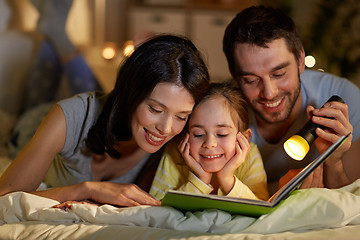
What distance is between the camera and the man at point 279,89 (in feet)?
5.36

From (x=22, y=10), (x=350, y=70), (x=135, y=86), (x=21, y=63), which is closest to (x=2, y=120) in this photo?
(x=21, y=63)

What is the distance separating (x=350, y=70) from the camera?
3541 millimetres

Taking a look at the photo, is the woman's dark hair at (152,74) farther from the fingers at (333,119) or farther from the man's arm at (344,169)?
the man's arm at (344,169)

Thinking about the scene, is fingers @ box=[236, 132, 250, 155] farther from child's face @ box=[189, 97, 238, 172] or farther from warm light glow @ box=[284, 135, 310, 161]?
warm light glow @ box=[284, 135, 310, 161]

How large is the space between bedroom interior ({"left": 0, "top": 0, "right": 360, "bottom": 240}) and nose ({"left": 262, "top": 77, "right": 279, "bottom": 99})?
0.27 metres

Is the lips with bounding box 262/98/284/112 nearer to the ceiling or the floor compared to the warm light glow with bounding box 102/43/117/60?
nearer to the floor

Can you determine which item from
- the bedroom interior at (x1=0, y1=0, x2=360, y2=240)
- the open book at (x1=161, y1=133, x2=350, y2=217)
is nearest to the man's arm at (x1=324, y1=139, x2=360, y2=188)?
the bedroom interior at (x1=0, y1=0, x2=360, y2=240)

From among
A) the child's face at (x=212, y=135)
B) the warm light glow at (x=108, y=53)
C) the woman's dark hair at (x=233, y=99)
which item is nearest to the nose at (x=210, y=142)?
the child's face at (x=212, y=135)

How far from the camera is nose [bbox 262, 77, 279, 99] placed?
1.63m

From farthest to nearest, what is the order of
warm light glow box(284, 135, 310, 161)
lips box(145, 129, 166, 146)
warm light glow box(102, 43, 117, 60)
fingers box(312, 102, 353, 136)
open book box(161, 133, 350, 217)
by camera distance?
warm light glow box(102, 43, 117, 60) → lips box(145, 129, 166, 146) → fingers box(312, 102, 353, 136) → warm light glow box(284, 135, 310, 161) → open book box(161, 133, 350, 217)

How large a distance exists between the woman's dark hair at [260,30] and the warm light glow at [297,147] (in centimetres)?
43

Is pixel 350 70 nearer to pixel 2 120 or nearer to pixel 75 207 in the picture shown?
pixel 2 120

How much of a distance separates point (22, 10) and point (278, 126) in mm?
1846

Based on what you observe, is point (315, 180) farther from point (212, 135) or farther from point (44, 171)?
point (44, 171)
